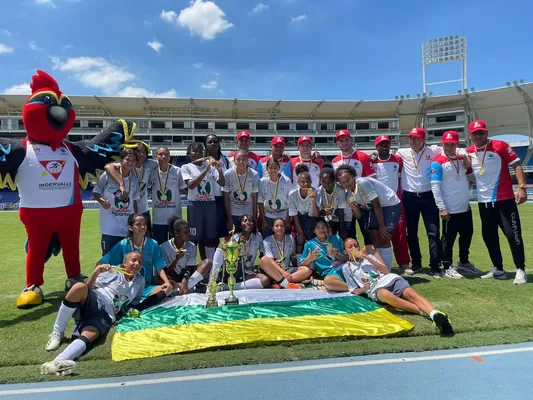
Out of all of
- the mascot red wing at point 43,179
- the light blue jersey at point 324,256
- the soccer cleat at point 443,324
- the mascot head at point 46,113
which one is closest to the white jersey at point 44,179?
the mascot red wing at point 43,179

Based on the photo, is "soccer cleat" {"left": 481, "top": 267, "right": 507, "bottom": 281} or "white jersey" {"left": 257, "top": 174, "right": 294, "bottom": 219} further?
"white jersey" {"left": 257, "top": 174, "right": 294, "bottom": 219}

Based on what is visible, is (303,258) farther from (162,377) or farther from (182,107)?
(182,107)

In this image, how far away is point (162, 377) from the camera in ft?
8.05

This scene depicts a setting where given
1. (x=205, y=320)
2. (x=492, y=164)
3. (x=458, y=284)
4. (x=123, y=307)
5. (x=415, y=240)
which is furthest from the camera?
(x=415, y=240)

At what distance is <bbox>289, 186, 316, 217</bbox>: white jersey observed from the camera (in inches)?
199

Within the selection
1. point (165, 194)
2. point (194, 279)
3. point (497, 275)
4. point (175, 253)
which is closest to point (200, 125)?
point (165, 194)

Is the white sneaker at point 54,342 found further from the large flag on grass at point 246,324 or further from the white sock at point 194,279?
the white sock at point 194,279

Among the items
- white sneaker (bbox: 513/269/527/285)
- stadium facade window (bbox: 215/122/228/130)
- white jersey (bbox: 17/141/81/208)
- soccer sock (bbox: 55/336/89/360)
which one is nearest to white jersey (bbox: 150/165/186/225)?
white jersey (bbox: 17/141/81/208)

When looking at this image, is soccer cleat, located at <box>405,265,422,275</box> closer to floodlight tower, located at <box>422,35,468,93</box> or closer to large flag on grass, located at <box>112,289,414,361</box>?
large flag on grass, located at <box>112,289,414,361</box>

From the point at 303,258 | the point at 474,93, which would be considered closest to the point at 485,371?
the point at 303,258

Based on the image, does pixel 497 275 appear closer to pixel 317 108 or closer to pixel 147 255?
pixel 147 255

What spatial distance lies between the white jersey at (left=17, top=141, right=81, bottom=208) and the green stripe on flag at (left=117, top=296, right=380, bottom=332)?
1790 millimetres

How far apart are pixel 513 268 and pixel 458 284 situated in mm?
1833

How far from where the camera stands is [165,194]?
504 centimetres
